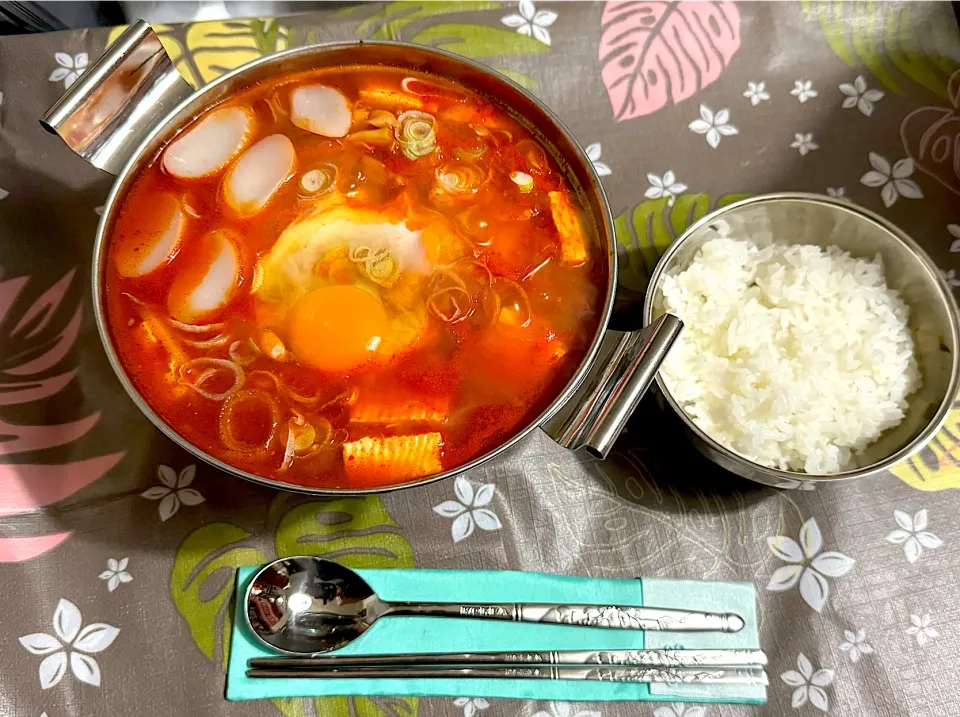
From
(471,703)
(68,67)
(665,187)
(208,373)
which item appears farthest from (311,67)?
(471,703)

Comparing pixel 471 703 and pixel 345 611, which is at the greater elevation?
pixel 345 611

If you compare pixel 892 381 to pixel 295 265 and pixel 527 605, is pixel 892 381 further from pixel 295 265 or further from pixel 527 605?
pixel 295 265

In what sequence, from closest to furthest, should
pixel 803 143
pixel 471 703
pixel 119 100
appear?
pixel 119 100, pixel 471 703, pixel 803 143

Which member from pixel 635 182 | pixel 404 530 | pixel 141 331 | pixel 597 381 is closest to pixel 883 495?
pixel 597 381

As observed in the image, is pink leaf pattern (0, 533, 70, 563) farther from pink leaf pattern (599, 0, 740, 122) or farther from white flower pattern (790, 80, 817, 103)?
white flower pattern (790, 80, 817, 103)

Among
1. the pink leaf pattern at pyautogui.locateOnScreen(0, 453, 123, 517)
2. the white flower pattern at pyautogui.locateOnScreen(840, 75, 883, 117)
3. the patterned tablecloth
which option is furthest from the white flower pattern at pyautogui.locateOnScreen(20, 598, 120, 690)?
the white flower pattern at pyautogui.locateOnScreen(840, 75, 883, 117)

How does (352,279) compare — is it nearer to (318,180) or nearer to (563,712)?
(318,180)
